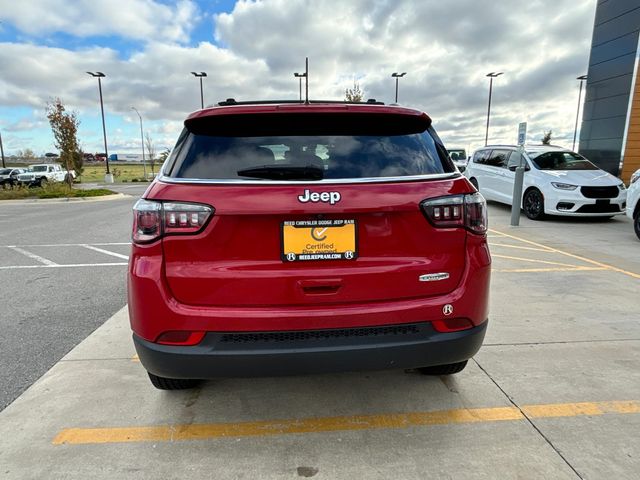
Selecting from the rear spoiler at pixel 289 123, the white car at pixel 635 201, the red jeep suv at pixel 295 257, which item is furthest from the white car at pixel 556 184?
the rear spoiler at pixel 289 123

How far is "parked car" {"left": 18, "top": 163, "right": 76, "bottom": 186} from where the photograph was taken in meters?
30.6

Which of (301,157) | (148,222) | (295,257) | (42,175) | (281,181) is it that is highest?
(301,157)

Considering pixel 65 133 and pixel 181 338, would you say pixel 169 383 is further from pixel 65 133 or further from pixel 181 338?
pixel 65 133

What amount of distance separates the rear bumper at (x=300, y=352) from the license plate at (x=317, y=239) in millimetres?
368

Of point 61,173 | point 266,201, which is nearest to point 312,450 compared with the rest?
point 266,201

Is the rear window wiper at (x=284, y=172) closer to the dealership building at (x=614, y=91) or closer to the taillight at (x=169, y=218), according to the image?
the taillight at (x=169, y=218)

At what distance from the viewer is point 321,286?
80.3 inches

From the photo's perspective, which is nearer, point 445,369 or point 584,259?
point 445,369

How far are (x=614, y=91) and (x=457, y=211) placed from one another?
17.8m

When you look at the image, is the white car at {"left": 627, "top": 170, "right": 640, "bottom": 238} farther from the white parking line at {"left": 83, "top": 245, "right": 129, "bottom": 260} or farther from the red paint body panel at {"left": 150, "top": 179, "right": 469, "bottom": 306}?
the white parking line at {"left": 83, "top": 245, "right": 129, "bottom": 260}

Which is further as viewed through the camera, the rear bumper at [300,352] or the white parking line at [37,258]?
the white parking line at [37,258]

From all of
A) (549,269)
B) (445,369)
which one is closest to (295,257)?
(445,369)

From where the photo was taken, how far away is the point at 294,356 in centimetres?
203

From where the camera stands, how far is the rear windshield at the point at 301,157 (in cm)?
209
